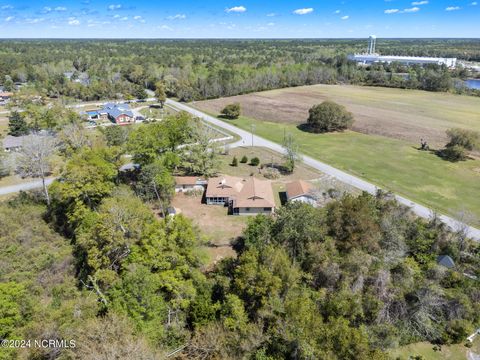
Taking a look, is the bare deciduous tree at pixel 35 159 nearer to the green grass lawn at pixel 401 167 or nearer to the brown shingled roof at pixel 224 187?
the brown shingled roof at pixel 224 187

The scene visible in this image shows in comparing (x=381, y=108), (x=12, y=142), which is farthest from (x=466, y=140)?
(x=12, y=142)

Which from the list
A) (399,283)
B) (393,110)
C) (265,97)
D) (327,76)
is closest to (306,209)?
(399,283)

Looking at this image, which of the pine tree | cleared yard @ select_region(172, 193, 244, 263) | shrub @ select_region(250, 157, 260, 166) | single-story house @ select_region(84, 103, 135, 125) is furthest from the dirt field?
cleared yard @ select_region(172, 193, 244, 263)

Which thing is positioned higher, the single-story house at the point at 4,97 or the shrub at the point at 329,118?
the single-story house at the point at 4,97

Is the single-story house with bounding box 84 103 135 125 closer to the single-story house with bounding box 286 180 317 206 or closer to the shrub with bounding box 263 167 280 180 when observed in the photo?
the shrub with bounding box 263 167 280 180

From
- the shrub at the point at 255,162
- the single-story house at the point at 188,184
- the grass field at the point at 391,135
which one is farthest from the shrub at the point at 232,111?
the single-story house at the point at 188,184
